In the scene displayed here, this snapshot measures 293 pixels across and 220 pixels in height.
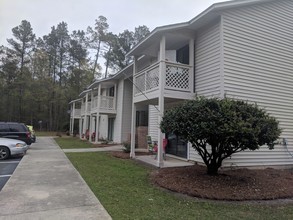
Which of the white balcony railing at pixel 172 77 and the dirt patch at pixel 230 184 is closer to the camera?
the dirt patch at pixel 230 184

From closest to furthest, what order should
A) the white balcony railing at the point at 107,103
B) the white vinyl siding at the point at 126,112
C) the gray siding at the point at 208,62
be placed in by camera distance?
the gray siding at the point at 208,62 → the white vinyl siding at the point at 126,112 → the white balcony railing at the point at 107,103

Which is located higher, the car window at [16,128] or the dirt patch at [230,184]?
the car window at [16,128]

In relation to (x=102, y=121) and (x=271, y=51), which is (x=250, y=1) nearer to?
(x=271, y=51)

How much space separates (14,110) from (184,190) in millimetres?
45866

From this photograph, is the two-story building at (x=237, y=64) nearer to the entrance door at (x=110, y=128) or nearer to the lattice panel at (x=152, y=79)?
the lattice panel at (x=152, y=79)

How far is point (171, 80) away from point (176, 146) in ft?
12.1

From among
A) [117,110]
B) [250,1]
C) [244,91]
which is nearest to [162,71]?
[244,91]

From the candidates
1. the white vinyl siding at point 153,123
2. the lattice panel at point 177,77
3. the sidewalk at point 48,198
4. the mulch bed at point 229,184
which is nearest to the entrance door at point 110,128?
the white vinyl siding at point 153,123

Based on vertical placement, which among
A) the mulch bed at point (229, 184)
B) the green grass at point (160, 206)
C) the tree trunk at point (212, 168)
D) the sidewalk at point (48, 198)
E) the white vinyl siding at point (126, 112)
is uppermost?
the white vinyl siding at point (126, 112)

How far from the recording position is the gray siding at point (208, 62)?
30.2 feet

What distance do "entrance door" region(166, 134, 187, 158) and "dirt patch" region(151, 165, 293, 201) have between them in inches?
117

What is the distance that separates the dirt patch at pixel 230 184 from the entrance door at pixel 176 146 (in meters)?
2.96

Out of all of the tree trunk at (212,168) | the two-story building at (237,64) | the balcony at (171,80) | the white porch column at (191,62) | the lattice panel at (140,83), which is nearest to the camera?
the tree trunk at (212,168)

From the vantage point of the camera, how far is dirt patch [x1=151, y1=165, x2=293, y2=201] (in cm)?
585
